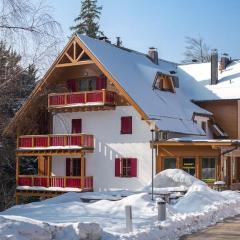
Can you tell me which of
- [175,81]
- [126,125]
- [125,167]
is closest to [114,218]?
[125,167]

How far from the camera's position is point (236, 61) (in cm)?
4312

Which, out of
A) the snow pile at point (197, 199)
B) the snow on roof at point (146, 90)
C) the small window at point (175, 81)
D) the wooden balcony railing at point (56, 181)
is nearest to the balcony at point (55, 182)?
the wooden balcony railing at point (56, 181)

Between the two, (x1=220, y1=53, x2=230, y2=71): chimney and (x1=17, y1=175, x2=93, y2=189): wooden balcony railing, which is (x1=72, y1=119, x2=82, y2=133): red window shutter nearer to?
(x1=17, y1=175, x2=93, y2=189): wooden balcony railing

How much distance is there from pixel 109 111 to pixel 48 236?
22.9 metres

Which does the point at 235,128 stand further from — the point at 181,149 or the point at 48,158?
the point at 48,158

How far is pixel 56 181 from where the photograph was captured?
3316 cm

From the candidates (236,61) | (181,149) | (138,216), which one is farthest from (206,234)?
(236,61)

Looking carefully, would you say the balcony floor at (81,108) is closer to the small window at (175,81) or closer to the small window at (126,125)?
the small window at (126,125)

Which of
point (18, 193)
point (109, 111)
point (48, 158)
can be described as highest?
point (109, 111)

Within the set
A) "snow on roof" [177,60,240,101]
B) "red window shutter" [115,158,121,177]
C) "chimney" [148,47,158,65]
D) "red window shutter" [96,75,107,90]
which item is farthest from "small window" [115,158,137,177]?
"chimney" [148,47,158,65]

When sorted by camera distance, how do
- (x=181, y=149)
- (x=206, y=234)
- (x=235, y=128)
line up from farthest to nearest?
(x=235, y=128) → (x=181, y=149) → (x=206, y=234)

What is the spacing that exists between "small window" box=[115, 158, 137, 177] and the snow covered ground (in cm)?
662

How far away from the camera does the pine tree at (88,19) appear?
2495 inches

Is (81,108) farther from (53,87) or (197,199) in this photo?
(197,199)
